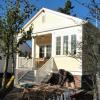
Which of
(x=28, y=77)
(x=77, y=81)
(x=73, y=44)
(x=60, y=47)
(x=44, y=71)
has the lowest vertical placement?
(x=77, y=81)

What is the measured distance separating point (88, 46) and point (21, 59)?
12773 mm

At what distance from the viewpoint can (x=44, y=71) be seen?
23328mm

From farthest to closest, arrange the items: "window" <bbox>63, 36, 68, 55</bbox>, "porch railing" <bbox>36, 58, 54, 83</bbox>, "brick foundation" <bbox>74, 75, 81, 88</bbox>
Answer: "window" <bbox>63, 36, 68, 55</bbox> → "porch railing" <bbox>36, 58, 54, 83</bbox> → "brick foundation" <bbox>74, 75, 81, 88</bbox>

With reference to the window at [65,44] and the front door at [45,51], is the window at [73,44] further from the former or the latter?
the front door at [45,51]

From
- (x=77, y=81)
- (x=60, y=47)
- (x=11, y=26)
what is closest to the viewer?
(x=11, y=26)

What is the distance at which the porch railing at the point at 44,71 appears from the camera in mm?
22859

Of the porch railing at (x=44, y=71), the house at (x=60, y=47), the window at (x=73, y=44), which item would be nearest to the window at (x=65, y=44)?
the house at (x=60, y=47)

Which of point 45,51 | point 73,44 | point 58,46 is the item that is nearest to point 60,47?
point 58,46

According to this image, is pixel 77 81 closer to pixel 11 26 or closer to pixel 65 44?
pixel 65 44

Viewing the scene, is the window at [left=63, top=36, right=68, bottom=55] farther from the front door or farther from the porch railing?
the front door

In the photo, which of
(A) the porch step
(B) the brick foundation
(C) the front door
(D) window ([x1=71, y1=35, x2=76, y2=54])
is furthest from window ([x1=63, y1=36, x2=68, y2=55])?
(C) the front door

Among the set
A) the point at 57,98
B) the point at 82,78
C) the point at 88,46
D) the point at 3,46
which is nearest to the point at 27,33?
the point at 3,46

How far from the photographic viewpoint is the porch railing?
75.0 feet

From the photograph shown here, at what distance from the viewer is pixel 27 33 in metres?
11.2
